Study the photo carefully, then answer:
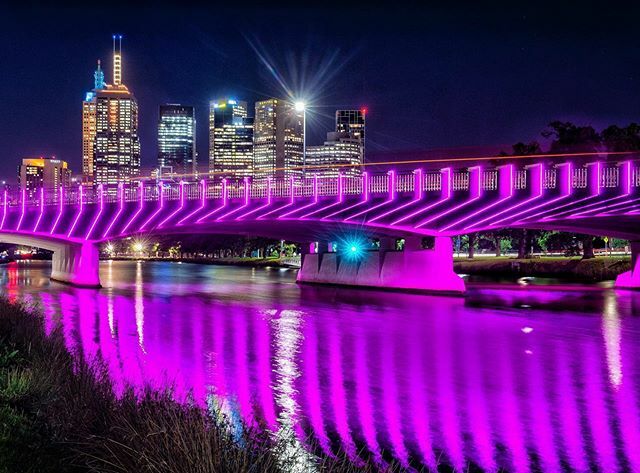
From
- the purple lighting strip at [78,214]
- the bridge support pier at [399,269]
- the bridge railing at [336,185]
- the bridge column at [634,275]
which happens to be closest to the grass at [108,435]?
the bridge railing at [336,185]

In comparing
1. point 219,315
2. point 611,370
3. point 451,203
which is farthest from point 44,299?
point 611,370

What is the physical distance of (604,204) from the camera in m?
43.6

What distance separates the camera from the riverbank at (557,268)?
75500 mm

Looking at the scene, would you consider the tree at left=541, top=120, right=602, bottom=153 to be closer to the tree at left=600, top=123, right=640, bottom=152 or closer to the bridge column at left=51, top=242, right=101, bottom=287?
the tree at left=600, top=123, right=640, bottom=152

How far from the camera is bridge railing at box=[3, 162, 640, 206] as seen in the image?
39.3 m

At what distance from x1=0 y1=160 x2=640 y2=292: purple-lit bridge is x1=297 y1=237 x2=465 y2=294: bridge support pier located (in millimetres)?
75

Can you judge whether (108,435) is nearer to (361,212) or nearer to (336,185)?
(336,185)

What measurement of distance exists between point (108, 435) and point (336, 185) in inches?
1521

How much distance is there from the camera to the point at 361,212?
161ft

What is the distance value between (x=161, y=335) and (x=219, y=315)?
9.63 m

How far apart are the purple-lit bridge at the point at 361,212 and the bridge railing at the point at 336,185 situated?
0.20 feet

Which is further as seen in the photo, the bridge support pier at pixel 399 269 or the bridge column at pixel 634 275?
the bridge column at pixel 634 275

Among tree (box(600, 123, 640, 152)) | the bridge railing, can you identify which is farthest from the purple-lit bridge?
tree (box(600, 123, 640, 152))

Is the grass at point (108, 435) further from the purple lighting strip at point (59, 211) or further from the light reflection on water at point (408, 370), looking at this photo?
the purple lighting strip at point (59, 211)
